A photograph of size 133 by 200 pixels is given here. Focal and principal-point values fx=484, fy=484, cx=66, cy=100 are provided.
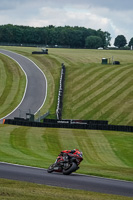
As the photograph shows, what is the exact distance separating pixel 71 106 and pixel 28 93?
12.5 meters

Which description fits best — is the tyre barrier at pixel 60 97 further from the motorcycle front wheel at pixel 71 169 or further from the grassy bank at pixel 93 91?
the motorcycle front wheel at pixel 71 169

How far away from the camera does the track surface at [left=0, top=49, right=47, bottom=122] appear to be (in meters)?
76.4

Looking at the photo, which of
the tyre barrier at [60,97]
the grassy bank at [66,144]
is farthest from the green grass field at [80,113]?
the tyre barrier at [60,97]

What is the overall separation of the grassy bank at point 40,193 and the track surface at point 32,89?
47.0 meters

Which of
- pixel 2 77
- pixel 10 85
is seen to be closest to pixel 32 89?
pixel 10 85

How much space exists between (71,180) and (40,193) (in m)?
3.60

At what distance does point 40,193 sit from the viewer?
55.6 ft

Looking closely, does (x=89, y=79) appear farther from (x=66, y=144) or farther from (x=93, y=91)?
(x=66, y=144)

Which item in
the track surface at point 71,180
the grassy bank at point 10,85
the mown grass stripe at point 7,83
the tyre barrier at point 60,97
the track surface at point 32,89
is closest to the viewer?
the track surface at point 71,180

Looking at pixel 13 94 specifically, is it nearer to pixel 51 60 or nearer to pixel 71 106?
pixel 71 106

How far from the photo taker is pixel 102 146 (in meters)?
41.6

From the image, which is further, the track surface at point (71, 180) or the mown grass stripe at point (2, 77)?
the mown grass stripe at point (2, 77)

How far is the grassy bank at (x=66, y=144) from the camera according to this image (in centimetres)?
3378

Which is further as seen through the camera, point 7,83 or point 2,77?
point 2,77
